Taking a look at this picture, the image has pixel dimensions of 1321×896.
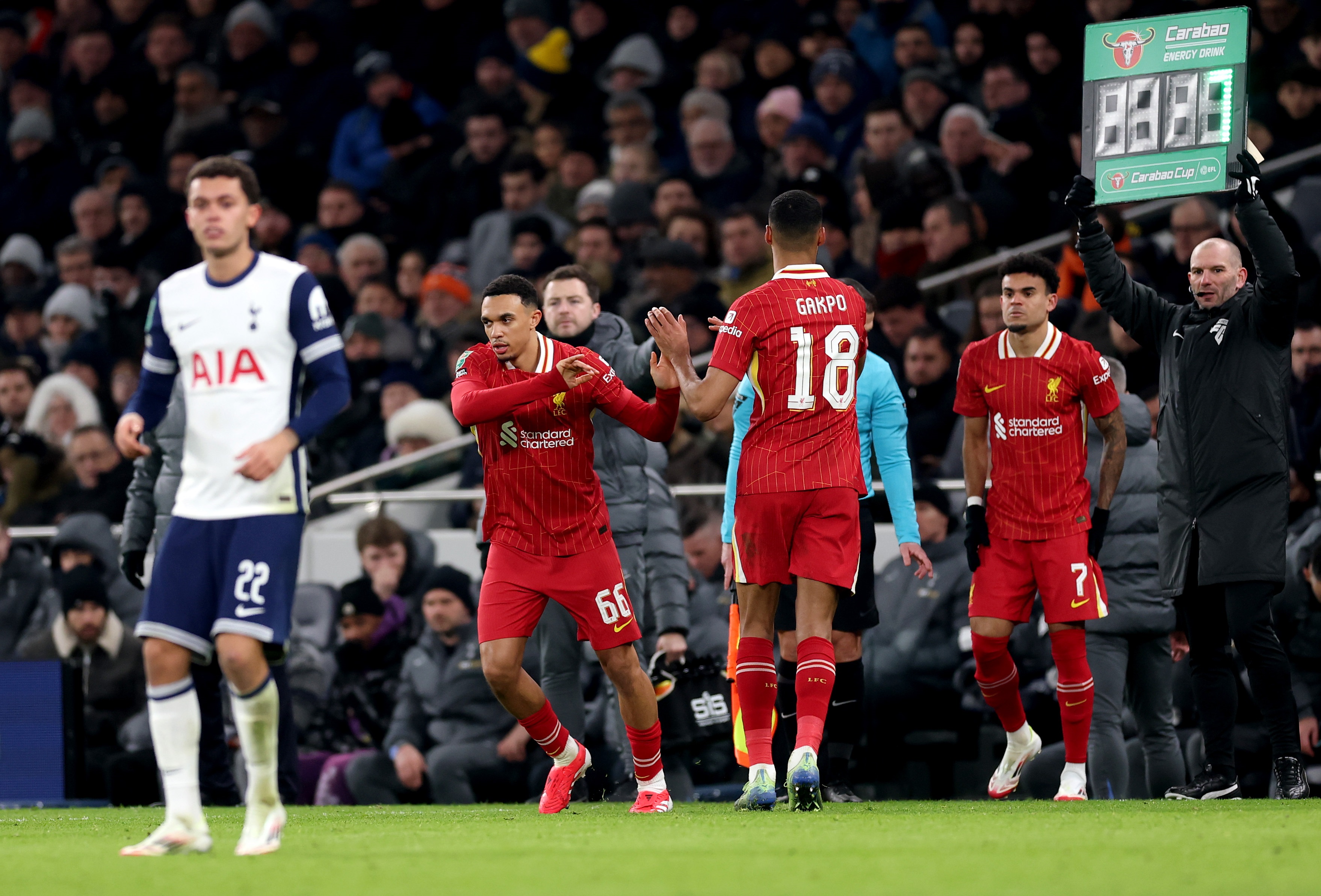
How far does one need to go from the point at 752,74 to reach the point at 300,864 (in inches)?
474

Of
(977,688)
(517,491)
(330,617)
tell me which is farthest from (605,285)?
(517,491)

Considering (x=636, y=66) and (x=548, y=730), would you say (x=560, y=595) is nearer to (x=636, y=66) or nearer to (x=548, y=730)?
(x=548, y=730)

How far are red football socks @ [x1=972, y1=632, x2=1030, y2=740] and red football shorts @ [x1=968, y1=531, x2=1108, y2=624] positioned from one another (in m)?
0.13

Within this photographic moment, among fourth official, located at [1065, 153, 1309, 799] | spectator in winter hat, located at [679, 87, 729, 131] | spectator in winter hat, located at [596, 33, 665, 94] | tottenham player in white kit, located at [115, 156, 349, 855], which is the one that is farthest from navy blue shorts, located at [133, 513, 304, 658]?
spectator in winter hat, located at [596, 33, 665, 94]

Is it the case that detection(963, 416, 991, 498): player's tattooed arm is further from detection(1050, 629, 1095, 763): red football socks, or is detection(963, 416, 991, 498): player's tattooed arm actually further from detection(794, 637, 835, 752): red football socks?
detection(794, 637, 835, 752): red football socks

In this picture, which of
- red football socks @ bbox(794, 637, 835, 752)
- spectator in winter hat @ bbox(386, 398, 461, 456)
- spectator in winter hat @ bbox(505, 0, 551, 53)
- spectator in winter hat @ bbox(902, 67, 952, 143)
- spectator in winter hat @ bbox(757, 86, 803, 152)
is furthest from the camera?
spectator in winter hat @ bbox(505, 0, 551, 53)

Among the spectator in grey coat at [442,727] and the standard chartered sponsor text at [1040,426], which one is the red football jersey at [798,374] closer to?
the standard chartered sponsor text at [1040,426]

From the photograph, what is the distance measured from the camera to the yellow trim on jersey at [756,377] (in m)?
7.16

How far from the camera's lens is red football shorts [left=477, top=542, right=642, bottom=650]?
746cm

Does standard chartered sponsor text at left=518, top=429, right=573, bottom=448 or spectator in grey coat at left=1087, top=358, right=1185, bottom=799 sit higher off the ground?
standard chartered sponsor text at left=518, top=429, right=573, bottom=448

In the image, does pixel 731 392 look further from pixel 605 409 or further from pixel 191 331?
pixel 191 331

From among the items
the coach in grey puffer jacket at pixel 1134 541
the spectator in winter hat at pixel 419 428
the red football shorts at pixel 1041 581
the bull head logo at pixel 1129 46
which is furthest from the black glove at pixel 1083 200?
the spectator in winter hat at pixel 419 428

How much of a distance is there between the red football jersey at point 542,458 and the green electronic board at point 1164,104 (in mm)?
2631

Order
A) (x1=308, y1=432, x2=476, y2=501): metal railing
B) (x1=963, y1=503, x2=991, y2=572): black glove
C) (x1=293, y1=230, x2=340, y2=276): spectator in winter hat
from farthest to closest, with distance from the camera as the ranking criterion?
1. (x1=293, y1=230, x2=340, y2=276): spectator in winter hat
2. (x1=308, y1=432, x2=476, y2=501): metal railing
3. (x1=963, y1=503, x2=991, y2=572): black glove
